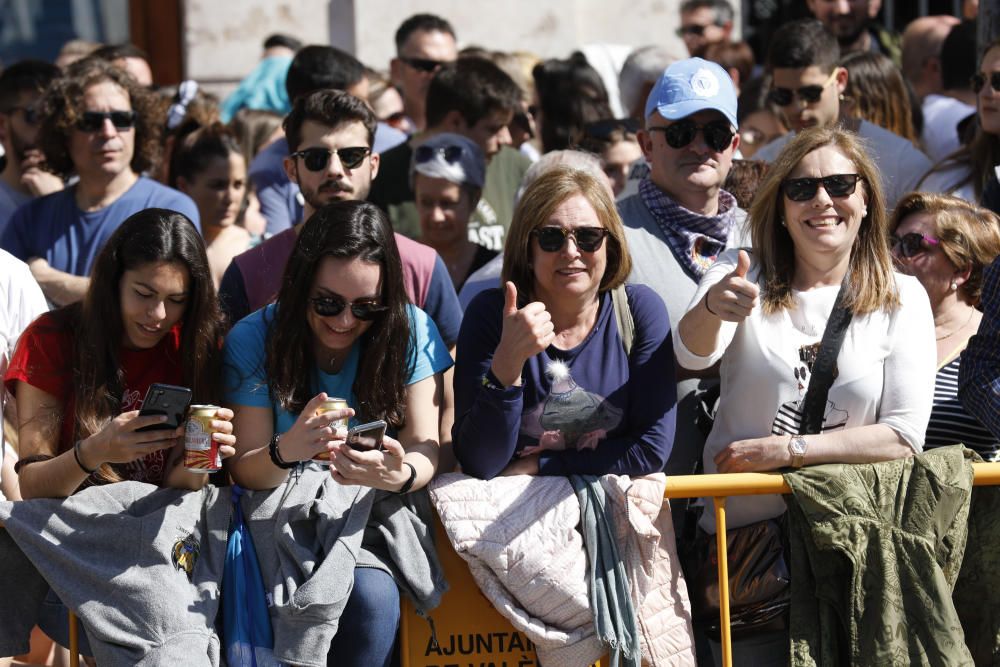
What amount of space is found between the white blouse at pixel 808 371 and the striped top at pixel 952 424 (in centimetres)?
36

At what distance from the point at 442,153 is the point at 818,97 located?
1.86 meters

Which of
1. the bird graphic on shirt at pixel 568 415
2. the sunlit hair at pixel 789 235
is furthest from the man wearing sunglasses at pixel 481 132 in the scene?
the bird graphic on shirt at pixel 568 415

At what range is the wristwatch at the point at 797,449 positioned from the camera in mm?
4352

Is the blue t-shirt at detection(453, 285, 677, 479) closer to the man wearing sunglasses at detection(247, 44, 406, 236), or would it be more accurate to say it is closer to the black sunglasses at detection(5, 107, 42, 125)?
the man wearing sunglasses at detection(247, 44, 406, 236)

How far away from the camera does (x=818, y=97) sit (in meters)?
6.64

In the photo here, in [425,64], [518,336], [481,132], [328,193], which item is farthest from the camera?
[425,64]

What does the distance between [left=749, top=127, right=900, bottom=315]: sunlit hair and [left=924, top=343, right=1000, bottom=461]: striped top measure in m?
0.48

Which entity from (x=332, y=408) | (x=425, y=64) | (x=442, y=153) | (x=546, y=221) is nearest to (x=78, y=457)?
(x=332, y=408)

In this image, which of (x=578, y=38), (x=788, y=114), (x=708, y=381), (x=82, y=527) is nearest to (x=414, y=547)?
(x=82, y=527)

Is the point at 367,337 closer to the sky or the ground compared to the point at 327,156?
closer to the ground

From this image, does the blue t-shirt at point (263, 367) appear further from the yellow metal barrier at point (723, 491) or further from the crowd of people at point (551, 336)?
the yellow metal barrier at point (723, 491)

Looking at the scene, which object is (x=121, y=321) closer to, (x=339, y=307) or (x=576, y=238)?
(x=339, y=307)

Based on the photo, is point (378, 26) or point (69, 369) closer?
point (69, 369)

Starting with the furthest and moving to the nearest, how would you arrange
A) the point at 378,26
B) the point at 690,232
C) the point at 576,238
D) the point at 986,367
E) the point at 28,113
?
the point at 378,26
the point at 28,113
the point at 690,232
the point at 986,367
the point at 576,238
